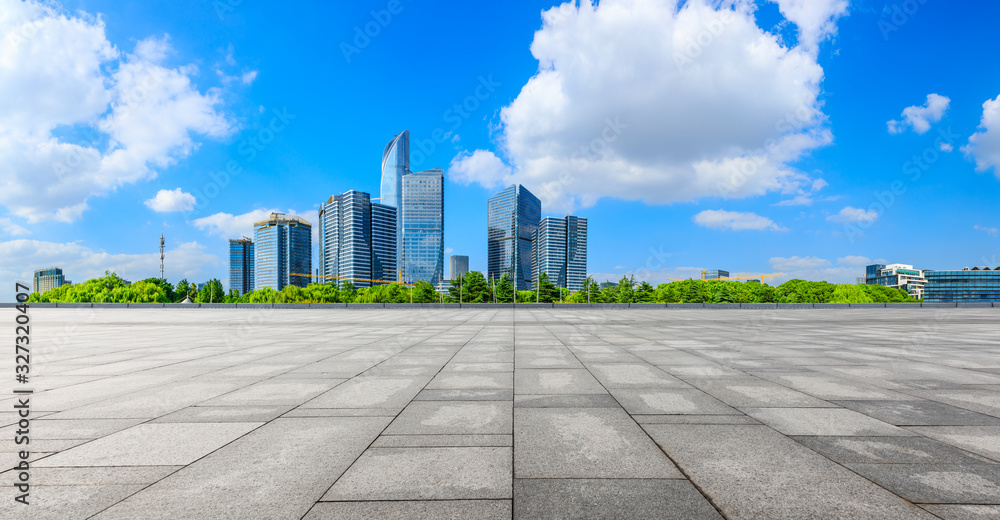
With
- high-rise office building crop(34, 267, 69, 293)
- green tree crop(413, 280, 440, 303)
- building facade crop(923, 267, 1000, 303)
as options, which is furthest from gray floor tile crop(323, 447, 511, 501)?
building facade crop(923, 267, 1000, 303)

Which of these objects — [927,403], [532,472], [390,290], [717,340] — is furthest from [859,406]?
[390,290]

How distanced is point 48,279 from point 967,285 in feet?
1084

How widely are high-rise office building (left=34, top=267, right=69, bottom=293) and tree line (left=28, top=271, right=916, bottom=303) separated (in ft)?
72.6

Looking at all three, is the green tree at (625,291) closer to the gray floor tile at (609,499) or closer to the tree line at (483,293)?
the tree line at (483,293)

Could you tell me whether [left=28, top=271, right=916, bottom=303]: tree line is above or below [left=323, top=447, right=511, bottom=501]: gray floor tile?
below

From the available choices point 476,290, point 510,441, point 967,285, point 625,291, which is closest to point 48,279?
point 476,290

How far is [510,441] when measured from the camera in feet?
14.7

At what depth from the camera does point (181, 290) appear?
457 feet

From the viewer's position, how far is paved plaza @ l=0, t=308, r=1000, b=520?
10.4 feet

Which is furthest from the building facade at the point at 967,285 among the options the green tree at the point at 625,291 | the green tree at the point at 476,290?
the green tree at the point at 476,290

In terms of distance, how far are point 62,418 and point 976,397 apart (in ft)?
39.8

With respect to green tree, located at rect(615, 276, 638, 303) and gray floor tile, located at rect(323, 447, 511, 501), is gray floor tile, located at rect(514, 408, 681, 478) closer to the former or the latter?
gray floor tile, located at rect(323, 447, 511, 501)

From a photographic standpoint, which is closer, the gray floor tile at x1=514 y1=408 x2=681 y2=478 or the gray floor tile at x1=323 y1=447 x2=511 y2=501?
the gray floor tile at x1=323 y1=447 x2=511 y2=501

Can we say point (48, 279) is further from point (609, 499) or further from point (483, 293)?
point (609, 499)
